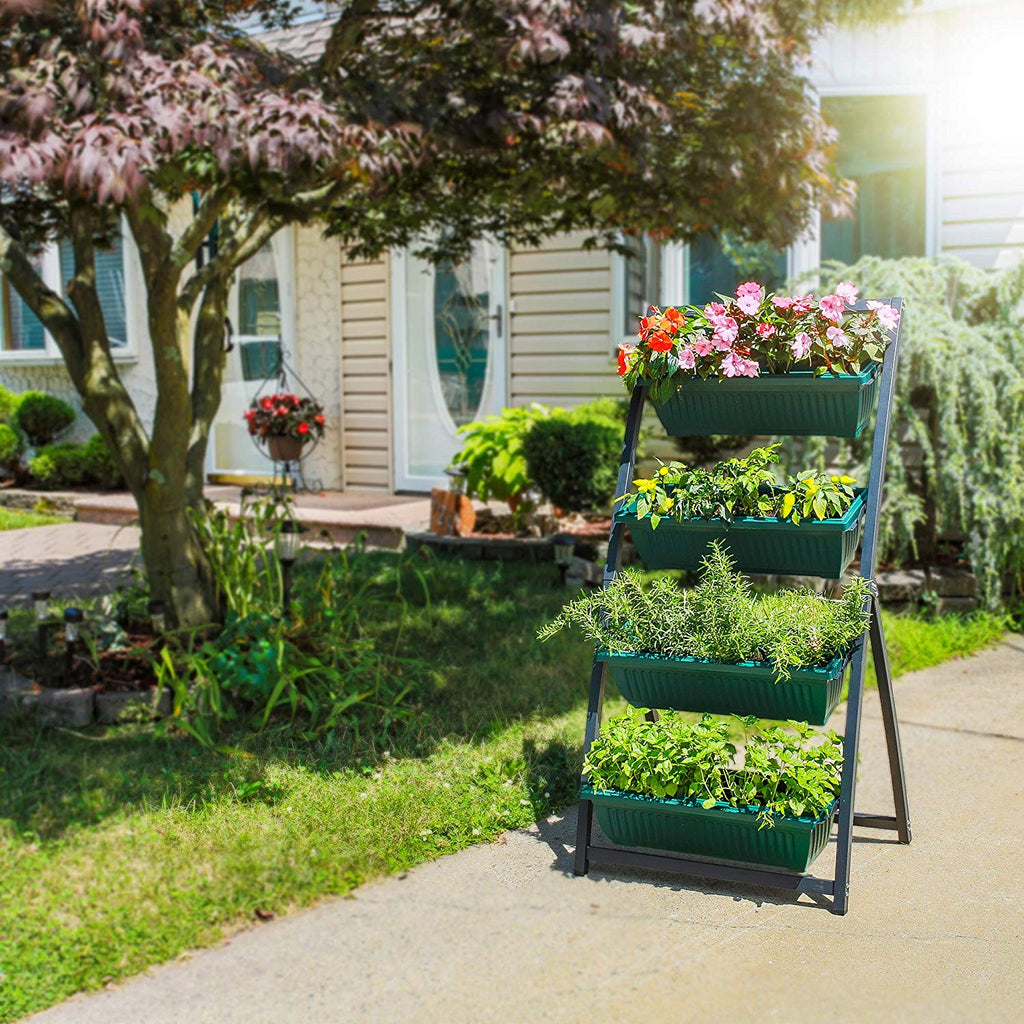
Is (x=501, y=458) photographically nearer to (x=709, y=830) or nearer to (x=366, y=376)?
(x=366, y=376)

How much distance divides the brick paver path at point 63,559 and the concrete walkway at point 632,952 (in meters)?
3.75

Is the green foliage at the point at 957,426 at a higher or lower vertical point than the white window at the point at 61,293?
lower

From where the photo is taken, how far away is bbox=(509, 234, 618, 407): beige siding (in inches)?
369

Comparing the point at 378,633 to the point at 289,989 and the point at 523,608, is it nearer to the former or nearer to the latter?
the point at 523,608

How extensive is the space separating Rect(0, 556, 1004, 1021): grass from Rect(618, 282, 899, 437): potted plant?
1461 millimetres

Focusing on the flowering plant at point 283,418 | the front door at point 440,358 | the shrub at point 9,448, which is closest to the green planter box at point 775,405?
the front door at point 440,358

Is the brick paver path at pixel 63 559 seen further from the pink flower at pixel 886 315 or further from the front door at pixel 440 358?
the pink flower at pixel 886 315

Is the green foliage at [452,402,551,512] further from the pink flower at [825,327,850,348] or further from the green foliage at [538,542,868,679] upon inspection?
the pink flower at [825,327,850,348]

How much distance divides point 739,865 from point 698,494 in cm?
111

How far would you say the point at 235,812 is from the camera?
3770 mm

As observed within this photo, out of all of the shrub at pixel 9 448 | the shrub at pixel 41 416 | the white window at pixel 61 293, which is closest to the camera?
the shrub at pixel 9 448

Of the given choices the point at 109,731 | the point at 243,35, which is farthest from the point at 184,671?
the point at 243,35

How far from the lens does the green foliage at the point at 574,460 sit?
24.7 ft

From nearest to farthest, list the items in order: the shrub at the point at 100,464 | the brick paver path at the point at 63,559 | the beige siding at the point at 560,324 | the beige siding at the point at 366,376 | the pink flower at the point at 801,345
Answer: the pink flower at the point at 801,345 → the brick paver path at the point at 63,559 → the beige siding at the point at 560,324 → the beige siding at the point at 366,376 → the shrub at the point at 100,464
